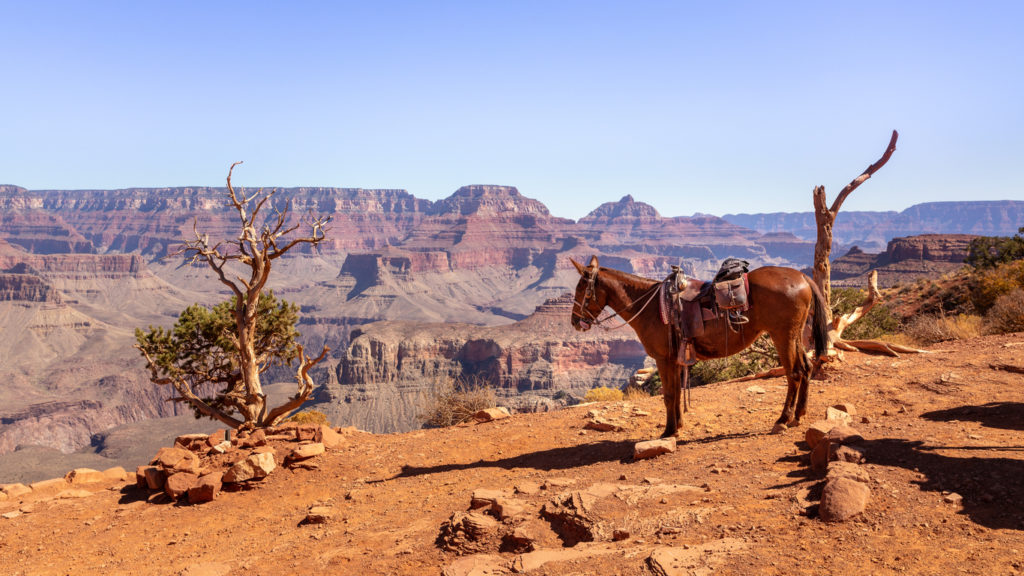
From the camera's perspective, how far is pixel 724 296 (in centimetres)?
950

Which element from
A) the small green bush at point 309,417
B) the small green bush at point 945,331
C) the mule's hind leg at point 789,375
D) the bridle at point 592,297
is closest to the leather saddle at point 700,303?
the bridle at point 592,297

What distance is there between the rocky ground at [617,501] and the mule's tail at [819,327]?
1.11 metres

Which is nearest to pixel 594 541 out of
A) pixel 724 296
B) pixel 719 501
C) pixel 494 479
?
pixel 719 501

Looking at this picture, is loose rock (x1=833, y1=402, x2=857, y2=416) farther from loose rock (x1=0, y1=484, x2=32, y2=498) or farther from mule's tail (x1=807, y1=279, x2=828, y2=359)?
loose rock (x1=0, y1=484, x2=32, y2=498)

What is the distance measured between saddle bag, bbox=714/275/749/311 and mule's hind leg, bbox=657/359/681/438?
47.3 inches

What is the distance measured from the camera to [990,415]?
348 inches

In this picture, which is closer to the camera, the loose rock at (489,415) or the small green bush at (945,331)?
the loose rock at (489,415)

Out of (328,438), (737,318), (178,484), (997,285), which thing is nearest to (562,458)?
(737,318)

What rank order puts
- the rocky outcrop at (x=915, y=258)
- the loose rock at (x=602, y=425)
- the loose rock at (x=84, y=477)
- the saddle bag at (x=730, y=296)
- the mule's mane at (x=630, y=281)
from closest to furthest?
1. the saddle bag at (x=730, y=296)
2. the mule's mane at (x=630, y=281)
3. the loose rock at (x=602, y=425)
4. the loose rock at (x=84, y=477)
5. the rocky outcrop at (x=915, y=258)

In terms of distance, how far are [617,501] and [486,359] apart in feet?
368

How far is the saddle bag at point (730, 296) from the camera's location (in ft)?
31.2

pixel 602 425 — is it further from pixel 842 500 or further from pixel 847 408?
pixel 842 500

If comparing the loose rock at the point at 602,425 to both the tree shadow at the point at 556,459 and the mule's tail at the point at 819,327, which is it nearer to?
the tree shadow at the point at 556,459

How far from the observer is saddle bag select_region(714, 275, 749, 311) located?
374 inches
